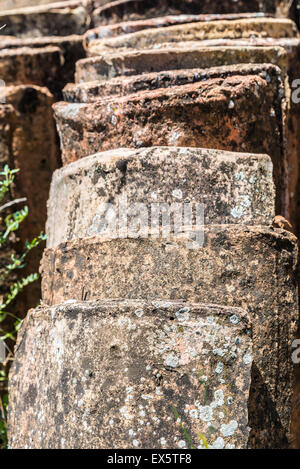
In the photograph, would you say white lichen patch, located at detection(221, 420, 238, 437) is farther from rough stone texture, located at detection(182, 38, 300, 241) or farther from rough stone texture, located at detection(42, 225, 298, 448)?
rough stone texture, located at detection(182, 38, 300, 241)

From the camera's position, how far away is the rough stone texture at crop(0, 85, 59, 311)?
3.17 meters

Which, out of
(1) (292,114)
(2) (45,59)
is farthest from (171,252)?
(2) (45,59)

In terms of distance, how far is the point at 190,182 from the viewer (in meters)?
2.13

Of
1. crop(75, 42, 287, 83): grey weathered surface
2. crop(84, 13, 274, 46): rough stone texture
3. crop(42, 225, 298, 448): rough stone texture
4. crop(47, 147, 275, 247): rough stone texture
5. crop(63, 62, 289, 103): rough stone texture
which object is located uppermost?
crop(84, 13, 274, 46): rough stone texture

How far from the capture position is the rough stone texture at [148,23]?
3038 mm

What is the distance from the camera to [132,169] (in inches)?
85.3

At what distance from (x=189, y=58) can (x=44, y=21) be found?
146cm

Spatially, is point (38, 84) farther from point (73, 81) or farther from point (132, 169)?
point (132, 169)

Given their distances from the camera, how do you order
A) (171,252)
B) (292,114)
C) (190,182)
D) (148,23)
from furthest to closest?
(148,23)
(292,114)
(190,182)
(171,252)

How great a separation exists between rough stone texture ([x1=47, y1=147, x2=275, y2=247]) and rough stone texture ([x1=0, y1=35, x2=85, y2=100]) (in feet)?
4.36

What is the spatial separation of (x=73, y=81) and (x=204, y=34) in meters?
0.91

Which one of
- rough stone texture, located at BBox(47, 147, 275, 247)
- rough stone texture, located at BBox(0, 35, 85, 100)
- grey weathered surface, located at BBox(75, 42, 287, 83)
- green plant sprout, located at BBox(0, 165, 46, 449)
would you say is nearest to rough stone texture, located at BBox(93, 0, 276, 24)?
rough stone texture, located at BBox(0, 35, 85, 100)

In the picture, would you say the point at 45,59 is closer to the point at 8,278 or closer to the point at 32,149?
the point at 32,149

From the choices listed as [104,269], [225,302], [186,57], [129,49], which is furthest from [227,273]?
[129,49]
